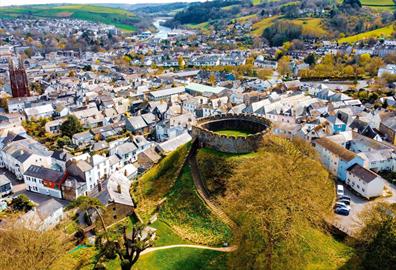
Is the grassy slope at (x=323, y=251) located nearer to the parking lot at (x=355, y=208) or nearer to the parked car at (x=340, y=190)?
the parking lot at (x=355, y=208)

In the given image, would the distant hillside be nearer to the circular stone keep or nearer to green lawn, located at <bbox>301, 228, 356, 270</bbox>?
the circular stone keep

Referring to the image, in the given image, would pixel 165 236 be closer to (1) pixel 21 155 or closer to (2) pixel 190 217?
(2) pixel 190 217

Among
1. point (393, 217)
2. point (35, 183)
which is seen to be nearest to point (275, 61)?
point (35, 183)

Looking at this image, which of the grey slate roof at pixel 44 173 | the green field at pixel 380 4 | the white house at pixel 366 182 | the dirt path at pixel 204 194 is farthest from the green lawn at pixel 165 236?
the green field at pixel 380 4

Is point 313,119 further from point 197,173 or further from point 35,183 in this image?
point 35,183

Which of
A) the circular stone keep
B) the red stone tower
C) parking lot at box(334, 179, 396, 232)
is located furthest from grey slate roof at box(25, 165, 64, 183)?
the red stone tower

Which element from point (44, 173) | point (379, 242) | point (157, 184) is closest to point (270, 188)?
point (379, 242)
